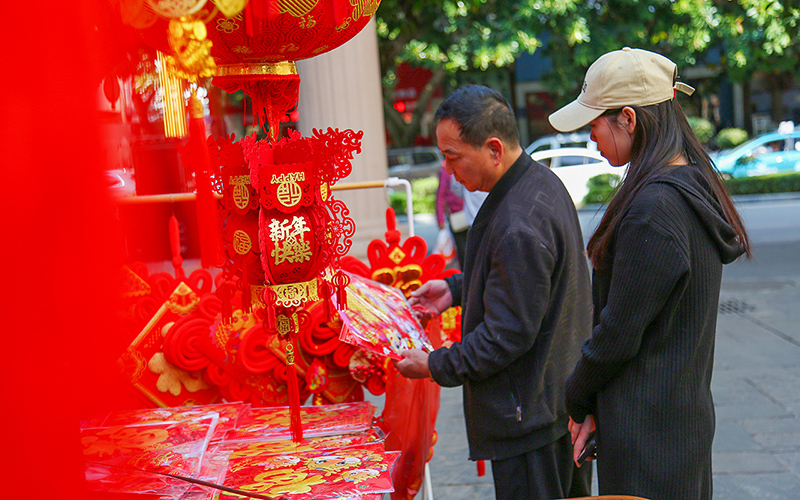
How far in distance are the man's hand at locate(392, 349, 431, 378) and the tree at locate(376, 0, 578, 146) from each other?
20.5 feet

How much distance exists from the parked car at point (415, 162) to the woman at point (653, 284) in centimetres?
1414

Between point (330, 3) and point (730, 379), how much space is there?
4154 millimetres

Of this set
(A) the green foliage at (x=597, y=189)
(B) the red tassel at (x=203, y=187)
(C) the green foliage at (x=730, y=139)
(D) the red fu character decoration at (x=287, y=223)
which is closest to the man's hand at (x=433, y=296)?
(D) the red fu character decoration at (x=287, y=223)

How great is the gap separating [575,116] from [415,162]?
15.2 metres

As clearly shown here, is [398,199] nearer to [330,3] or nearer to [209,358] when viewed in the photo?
[209,358]

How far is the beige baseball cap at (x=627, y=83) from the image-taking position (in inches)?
58.4

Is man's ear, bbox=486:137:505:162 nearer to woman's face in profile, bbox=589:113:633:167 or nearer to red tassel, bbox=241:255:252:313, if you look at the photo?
woman's face in profile, bbox=589:113:633:167

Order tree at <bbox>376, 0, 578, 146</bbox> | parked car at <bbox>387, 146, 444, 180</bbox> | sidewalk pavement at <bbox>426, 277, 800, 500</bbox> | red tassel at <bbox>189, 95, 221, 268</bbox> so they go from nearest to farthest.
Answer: red tassel at <bbox>189, 95, 221, 268</bbox>, sidewalk pavement at <bbox>426, 277, 800, 500</bbox>, tree at <bbox>376, 0, 578, 146</bbox>, parked car at <bbox>387, 146, 444, 180</bbox>

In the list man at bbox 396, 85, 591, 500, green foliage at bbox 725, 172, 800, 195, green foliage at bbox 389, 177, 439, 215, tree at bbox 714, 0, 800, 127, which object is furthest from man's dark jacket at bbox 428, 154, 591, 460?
green foliage at bbox 725, 172, 800, 195

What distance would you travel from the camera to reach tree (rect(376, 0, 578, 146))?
7531 millimetres

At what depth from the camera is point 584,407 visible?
1.60 metres

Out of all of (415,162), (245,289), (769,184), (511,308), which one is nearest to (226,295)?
(245,289)

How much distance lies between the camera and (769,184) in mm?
13531

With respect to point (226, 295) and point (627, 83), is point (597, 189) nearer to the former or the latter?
point (627, 83)
